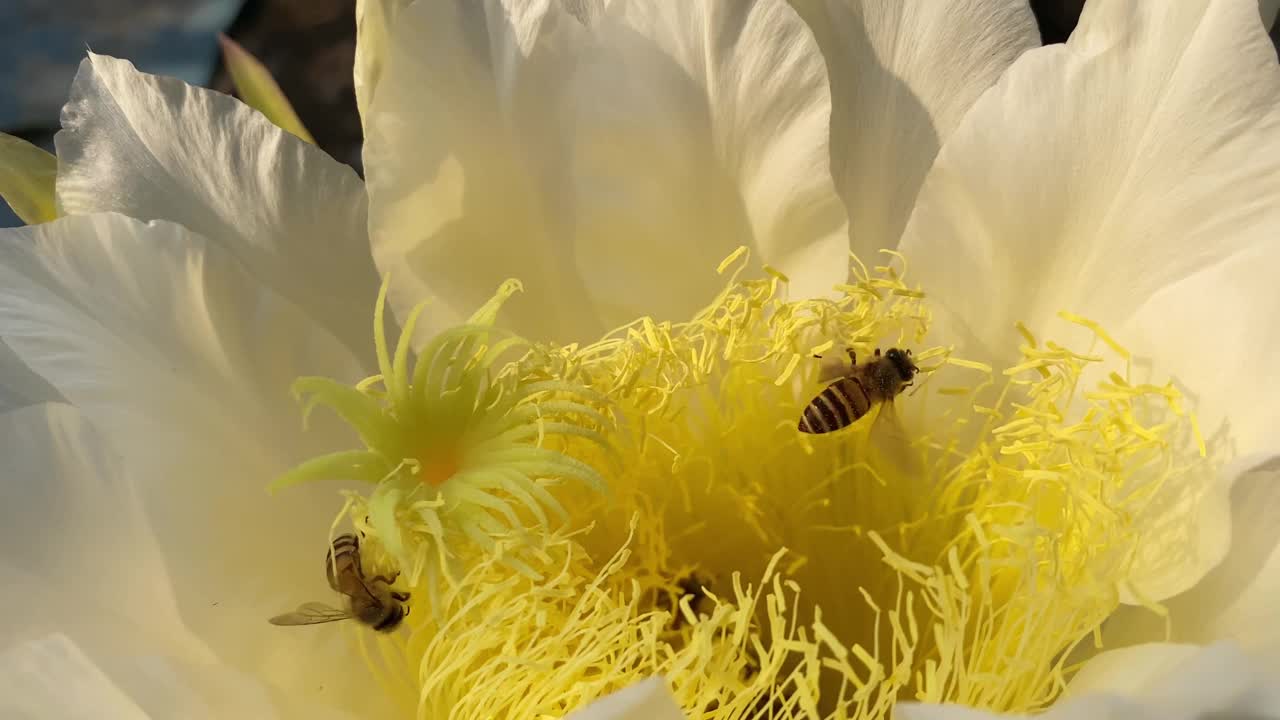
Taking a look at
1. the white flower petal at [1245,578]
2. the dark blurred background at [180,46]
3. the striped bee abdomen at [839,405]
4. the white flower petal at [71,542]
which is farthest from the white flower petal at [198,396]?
the dark blurred background at [180,46]

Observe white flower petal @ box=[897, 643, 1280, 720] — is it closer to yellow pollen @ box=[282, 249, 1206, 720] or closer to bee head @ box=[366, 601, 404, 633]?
yellow pollen @ box=[282, 249, 1206, 720]

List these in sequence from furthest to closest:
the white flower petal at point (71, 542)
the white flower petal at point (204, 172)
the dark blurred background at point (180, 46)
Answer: the dark blurred background at point (180, 46) → the white flower petal at point (204, 172) → the white flower petal at point (71, 542)

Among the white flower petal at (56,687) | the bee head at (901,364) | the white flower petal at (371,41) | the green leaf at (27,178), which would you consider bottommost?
the white flower petal at (56,687)

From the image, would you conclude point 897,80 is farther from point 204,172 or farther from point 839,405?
point 204,172

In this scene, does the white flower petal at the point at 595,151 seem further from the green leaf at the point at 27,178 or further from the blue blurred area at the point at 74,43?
the blue blurred area at the point at 74,43

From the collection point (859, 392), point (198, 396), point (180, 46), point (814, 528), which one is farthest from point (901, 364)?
point (180, 46)

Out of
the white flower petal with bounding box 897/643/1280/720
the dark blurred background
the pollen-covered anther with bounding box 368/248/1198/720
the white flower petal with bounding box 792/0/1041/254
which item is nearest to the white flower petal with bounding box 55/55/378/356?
the pollen-covered anther with bounding box 368/248/1198/720

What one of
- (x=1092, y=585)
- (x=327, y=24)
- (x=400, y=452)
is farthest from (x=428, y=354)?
(x=327, y=24)

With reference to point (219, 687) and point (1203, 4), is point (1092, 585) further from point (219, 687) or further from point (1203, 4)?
point (219, 687)
